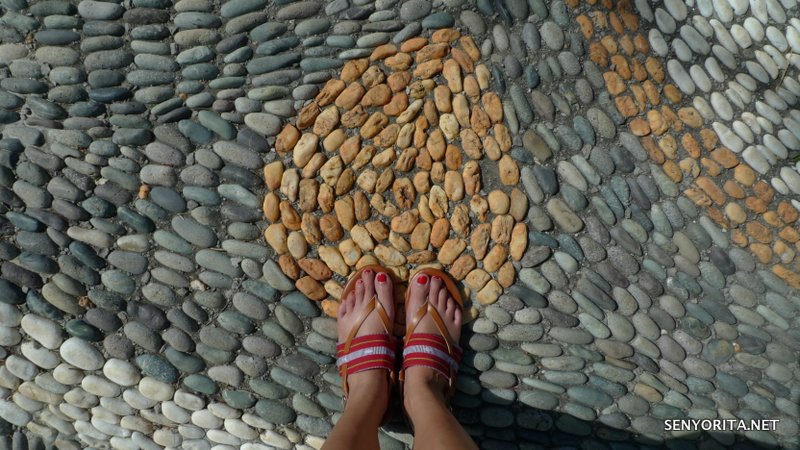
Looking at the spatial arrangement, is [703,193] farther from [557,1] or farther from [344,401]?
[344,401]

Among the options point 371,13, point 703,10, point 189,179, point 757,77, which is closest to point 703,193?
point 757,77

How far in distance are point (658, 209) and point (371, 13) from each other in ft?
3.26

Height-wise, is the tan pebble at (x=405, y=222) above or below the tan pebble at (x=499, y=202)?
below

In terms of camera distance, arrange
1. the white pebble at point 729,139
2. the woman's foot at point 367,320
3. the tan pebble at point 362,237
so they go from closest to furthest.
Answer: the woman's foot at point 367,320
the tan pebble at point 362,237
the white pebble at point 729,139

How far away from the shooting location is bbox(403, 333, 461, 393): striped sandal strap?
5.97 ft

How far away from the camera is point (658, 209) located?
1925mm

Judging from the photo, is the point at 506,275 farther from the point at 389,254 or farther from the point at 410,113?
the point at 410,113

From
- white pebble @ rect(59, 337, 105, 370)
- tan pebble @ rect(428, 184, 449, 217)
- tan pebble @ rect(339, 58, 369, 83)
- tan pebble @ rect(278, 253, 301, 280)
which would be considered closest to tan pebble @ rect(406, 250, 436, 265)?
tan pebble @ rect(428, 184, 449, 217)

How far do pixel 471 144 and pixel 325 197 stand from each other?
43 centimetres

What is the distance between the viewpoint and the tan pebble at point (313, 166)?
188 centimetres

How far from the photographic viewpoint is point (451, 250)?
1.88 metres

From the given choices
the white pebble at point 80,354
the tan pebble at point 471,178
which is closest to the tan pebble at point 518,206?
the tan pebble at point 471,178

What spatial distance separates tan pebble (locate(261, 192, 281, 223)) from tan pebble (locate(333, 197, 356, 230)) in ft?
0.52

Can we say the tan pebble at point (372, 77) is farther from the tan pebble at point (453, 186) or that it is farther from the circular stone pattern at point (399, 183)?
the tan pebble at point (453, 186)
